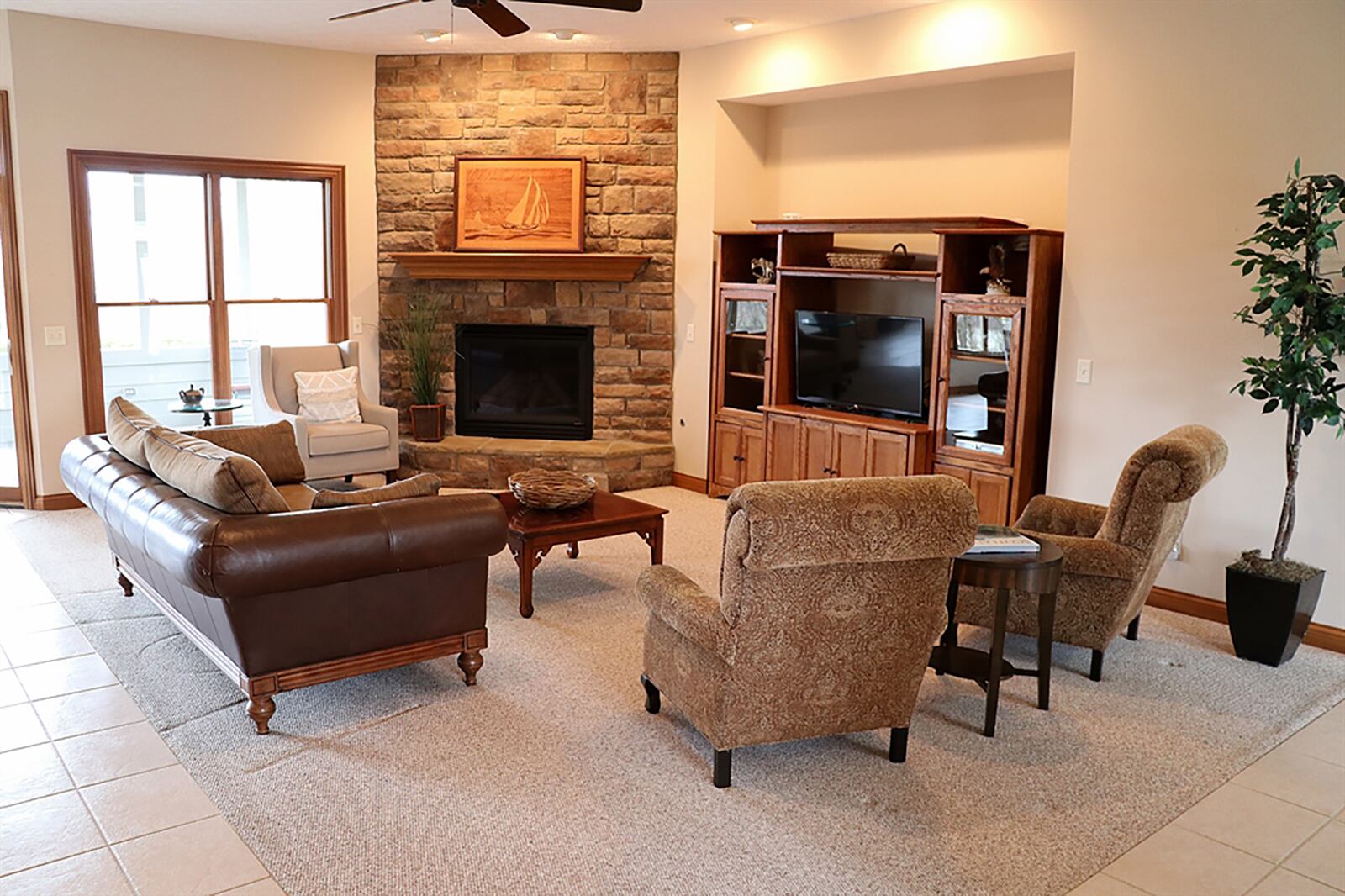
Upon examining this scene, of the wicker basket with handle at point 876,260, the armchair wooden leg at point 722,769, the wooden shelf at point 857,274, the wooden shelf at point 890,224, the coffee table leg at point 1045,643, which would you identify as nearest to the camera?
the armchair wooden leg at point 722,769

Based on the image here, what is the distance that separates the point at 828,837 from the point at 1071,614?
1.79m

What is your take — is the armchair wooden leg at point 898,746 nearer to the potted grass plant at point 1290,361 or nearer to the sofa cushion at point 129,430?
the potted grass plant at point 1290,361

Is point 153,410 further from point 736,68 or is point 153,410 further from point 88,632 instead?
point 736,68

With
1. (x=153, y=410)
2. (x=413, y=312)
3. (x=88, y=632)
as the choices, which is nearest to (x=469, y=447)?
(x=413, y=312)

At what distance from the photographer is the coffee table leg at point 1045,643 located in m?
4.05

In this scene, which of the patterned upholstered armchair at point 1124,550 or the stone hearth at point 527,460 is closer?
the patterned upholstered armchair at point 1124,550

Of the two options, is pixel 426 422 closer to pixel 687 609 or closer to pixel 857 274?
pixel 857 274

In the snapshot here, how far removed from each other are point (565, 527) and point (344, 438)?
9.06 feet

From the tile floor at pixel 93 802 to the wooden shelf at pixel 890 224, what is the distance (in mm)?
4624

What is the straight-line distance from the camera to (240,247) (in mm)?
7914

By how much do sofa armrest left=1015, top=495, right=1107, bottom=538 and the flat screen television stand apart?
64.2 inches

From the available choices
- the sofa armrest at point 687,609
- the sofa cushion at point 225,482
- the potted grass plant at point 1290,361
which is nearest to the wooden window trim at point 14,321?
the sofa cushion at point 225,482

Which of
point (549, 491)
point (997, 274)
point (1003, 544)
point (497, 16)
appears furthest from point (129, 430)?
point (997, 274)

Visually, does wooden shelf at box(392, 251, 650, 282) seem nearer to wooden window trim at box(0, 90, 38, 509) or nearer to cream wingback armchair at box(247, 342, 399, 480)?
cream wingback armchair at box(247, 342, 399, 480)
